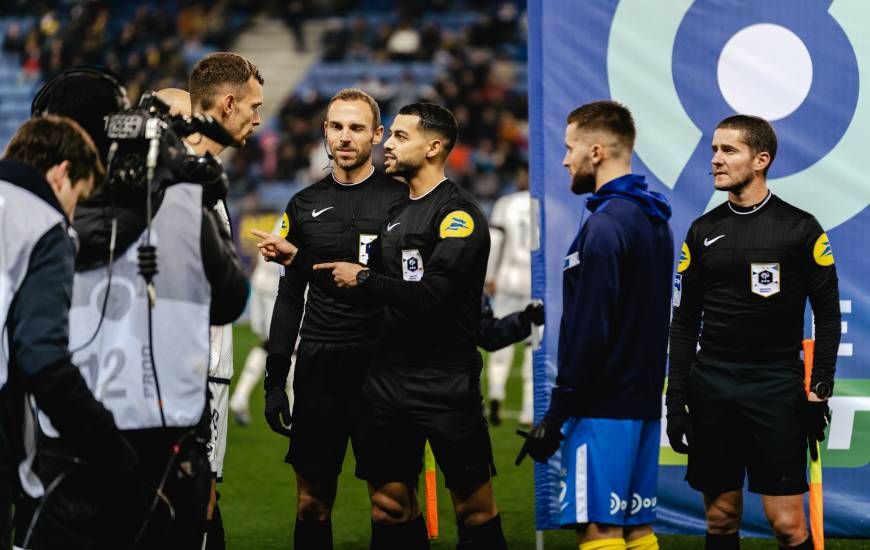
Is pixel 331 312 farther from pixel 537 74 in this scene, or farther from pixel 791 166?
pixel 791 166

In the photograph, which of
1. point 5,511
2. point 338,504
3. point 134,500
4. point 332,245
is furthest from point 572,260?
point 338,504

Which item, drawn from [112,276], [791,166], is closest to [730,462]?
[791,166]

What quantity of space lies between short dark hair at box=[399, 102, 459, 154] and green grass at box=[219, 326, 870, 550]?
7.08 ft

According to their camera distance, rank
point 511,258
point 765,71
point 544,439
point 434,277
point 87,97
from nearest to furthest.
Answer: point 87,97, point 544,439, point 434,277, point 765,71, point 511,258

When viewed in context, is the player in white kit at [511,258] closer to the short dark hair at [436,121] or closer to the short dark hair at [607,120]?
the short dark hair at [436,121]

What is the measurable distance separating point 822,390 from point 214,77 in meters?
2.50

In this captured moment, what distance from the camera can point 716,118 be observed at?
5184mm

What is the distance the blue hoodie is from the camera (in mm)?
3635

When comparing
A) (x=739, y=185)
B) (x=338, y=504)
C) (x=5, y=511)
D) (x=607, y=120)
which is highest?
(x=607, y=120)

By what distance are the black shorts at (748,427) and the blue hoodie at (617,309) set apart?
0.70m

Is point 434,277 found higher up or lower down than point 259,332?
higher up

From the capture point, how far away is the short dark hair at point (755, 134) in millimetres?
4465

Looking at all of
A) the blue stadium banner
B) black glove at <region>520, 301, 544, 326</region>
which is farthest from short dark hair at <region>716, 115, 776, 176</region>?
black glove at <region>520, 301, 544, 326</region>

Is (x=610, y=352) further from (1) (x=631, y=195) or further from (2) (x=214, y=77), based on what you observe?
(2) (x=214, y=77)
